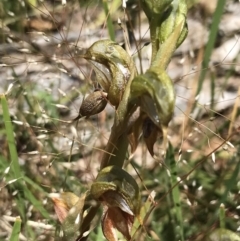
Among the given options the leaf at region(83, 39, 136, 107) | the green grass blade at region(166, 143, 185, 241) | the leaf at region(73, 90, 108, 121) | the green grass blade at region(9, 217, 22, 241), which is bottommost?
the green grass blade at region(166, 143, 185, 241)

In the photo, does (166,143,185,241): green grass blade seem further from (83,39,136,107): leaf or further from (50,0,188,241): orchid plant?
(83,39,136,107): leaf

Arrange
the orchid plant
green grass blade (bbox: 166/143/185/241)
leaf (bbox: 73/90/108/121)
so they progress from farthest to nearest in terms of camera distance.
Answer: green grass blade (bbox: 166/143/185/241) → leaf (bbox: 73/90/108/121) → the orchid plant

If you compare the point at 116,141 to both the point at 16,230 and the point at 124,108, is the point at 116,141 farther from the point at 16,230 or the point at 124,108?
the point at 16,230

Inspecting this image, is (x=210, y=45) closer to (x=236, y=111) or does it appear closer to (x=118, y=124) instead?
(x=236, y=111)

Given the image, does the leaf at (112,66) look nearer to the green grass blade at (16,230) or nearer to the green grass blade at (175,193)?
the green grass blade at (16,230)

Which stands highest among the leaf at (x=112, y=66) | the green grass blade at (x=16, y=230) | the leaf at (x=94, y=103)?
the leaf at (x=112, y=66)

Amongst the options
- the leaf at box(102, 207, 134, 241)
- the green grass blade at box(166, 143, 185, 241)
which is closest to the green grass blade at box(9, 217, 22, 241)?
the leaf at box(102, 207, 134, 241)

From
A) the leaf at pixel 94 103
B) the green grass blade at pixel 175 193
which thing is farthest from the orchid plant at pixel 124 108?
the green grass blade at pixel 175 193

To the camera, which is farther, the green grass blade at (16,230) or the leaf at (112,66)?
the green grass blade at (16,230)
